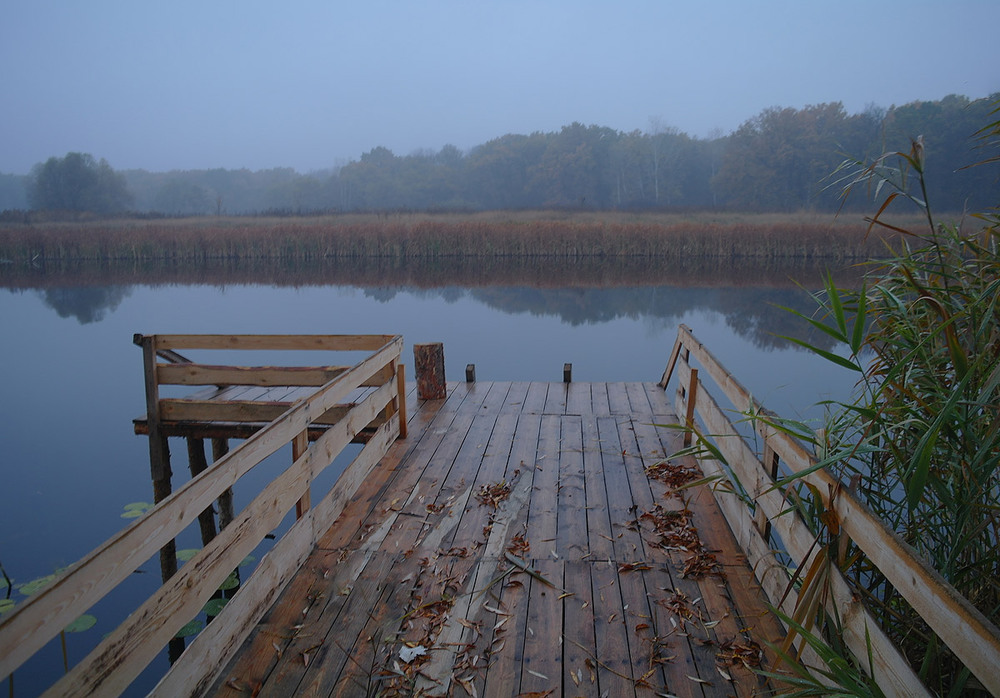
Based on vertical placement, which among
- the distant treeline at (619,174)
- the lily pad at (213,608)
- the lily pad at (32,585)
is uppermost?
the distant treeline at (619,174)

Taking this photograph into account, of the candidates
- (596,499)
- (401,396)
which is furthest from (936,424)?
(401,396)

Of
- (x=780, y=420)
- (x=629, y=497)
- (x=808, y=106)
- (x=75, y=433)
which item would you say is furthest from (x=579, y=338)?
(x=808, y=106)

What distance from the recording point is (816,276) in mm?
22203

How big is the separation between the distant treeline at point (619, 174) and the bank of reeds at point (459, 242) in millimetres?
17275

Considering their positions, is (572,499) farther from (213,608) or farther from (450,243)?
(450,243)

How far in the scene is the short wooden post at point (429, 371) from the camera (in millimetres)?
6969

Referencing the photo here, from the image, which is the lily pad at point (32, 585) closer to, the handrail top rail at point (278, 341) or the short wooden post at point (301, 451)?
the handrail top rail at point (278, 341)

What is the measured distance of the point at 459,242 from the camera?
28469mm

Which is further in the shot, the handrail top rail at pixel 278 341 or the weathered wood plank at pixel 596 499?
the handrail top rail at pixel 278 341

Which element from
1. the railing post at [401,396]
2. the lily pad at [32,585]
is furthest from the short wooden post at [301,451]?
the lily pad at [32,585]

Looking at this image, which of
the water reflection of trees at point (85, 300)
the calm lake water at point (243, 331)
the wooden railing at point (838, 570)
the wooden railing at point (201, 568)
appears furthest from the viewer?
the water reflection of trees at point (85, 300)

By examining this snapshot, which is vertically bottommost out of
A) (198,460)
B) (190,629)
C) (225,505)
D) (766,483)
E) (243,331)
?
(190,629)

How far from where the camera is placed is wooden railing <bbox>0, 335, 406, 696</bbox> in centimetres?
173

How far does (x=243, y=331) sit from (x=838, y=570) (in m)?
16.4
